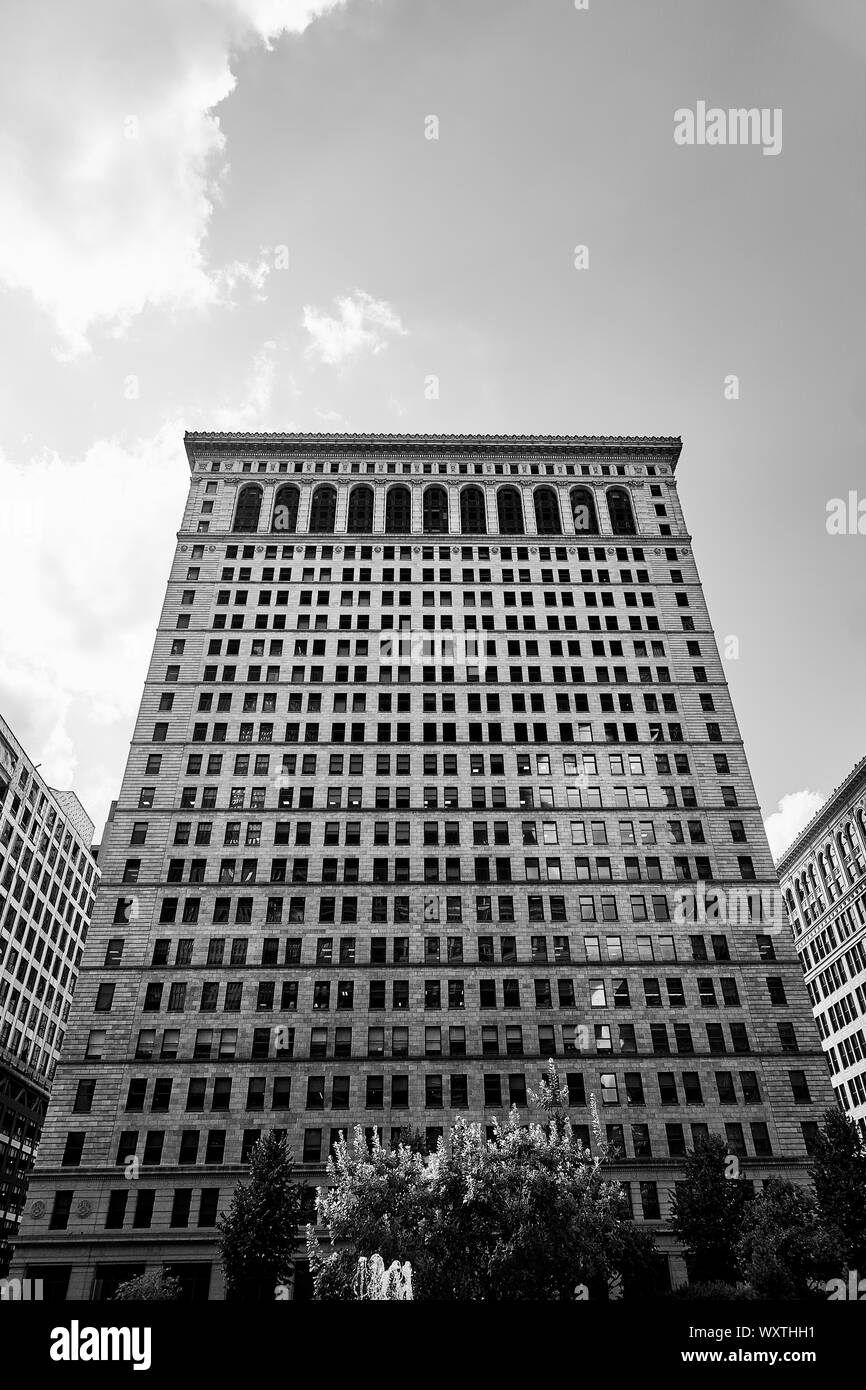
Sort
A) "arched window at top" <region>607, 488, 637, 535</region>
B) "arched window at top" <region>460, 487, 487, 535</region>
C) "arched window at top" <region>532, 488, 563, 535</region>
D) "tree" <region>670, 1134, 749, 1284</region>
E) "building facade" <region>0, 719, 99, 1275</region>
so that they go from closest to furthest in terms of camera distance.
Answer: "tree" <region>670, 1134, 749, 1284</region> < "building facade" <region>0, 719, 99, 1275</region> < "arched window at top" <region>460, 487, 487, 535</region> < "arched window at top" <region>532, 488, 563, 535</region> < "arched window at top" <region>607, 488, 637, 535</region>

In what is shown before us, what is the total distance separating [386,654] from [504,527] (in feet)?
64.6

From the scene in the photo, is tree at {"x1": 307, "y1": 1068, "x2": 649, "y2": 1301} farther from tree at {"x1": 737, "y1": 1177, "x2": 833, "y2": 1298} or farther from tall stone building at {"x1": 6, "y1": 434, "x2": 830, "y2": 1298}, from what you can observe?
tall stone building at {"x1": 6, "y1": 434, "x2": 830, "y2": 1298}


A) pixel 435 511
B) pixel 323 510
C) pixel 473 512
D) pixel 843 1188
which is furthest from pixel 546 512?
pixel 843 1188

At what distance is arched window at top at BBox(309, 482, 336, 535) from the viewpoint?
86.0 metres

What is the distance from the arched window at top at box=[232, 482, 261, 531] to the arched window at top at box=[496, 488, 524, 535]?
2387 centimetres

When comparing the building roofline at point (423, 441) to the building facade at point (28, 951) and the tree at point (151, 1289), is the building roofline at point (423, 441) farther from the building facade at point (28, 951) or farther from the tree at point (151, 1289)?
the tree at point (151, 1289)

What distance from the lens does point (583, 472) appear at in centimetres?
9100

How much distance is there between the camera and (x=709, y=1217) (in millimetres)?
44312

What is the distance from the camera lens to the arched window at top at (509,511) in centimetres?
8638

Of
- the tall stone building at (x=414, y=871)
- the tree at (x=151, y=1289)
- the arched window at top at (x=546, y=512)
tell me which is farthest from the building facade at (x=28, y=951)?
the arched window at top at (x=546, y=512)

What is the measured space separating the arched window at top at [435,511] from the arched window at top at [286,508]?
42.3 ft

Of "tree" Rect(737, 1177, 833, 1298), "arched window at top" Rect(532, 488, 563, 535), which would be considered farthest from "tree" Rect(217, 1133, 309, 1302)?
"arched window at top" Rect(532, 488, 563, 535)

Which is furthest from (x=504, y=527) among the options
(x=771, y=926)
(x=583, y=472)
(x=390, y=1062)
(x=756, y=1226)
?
(x=756, y=1226)
